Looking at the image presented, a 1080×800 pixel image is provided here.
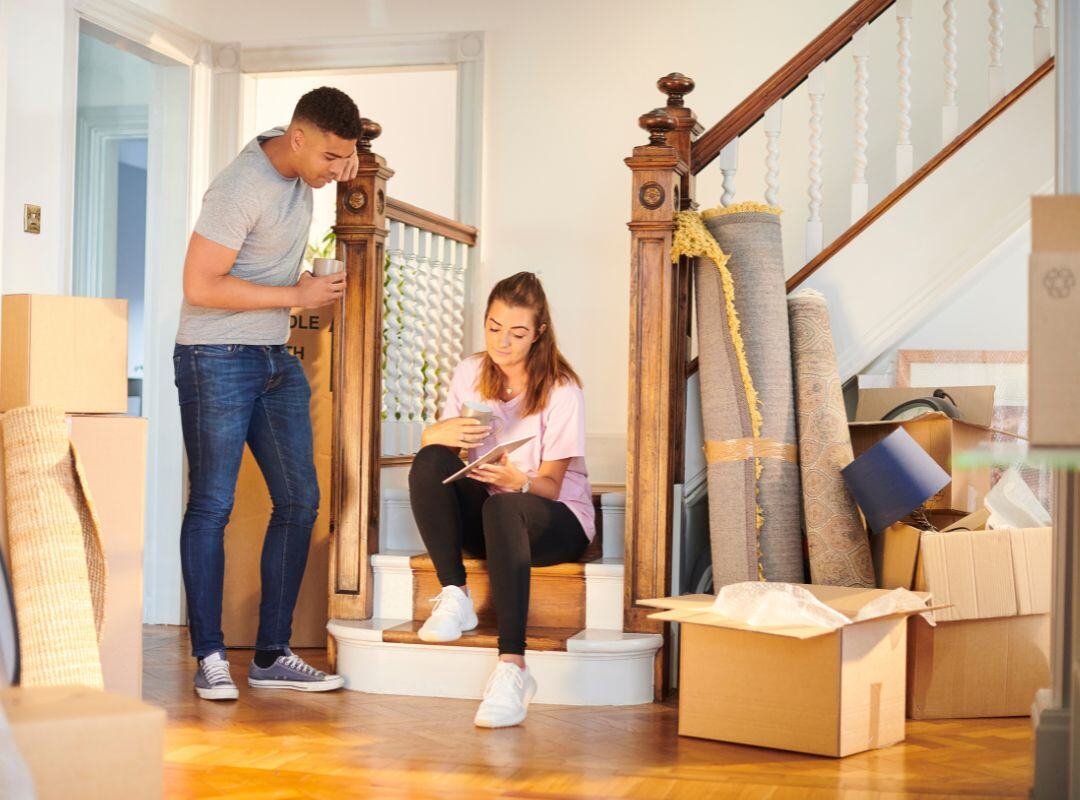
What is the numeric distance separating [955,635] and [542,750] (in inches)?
44.8

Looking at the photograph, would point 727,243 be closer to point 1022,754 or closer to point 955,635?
point 955,635

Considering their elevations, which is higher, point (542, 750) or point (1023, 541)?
point (1023, 541)

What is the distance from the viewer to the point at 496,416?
3.54m

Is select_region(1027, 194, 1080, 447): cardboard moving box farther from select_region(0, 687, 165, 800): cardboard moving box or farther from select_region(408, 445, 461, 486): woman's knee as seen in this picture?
select_region(408, 445, 461, 486): woman's knee

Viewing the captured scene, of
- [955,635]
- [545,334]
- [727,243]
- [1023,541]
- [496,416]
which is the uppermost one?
[727,243]

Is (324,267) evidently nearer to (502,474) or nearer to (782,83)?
(502,474)

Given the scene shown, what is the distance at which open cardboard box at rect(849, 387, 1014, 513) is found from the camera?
3.51m

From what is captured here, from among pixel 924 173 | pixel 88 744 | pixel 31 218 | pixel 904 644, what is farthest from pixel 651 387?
pixel 88 744

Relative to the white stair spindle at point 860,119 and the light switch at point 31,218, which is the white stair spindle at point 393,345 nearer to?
the light switch at point 31,218

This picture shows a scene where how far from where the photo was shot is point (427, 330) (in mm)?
4410

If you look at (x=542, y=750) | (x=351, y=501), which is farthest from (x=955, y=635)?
(x=351, y=501)

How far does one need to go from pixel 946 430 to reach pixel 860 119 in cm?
103

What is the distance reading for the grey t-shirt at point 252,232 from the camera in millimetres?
3188

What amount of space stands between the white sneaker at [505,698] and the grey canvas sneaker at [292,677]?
→ 1.72 feet
